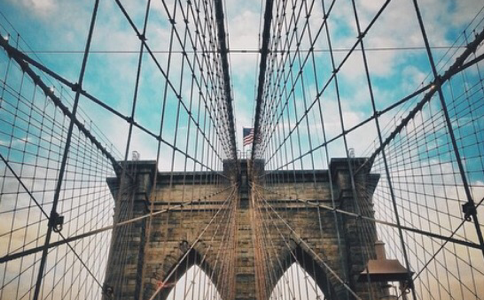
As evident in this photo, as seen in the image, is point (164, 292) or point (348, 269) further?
point (164, 292)

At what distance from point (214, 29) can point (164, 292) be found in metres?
10.3

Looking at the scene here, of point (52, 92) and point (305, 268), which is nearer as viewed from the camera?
point (52, 92)

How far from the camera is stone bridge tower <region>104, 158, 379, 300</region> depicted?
39.5 ft

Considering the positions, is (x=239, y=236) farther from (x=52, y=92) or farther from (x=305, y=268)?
(x=52, y=92)

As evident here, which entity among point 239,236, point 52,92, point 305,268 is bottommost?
point 305,268

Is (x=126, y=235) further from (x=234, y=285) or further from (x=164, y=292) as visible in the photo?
(x=234, y=285)

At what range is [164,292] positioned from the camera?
1385cm

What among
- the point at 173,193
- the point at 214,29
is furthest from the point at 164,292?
the point at 214,29

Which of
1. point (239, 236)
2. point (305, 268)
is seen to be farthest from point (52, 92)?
point (305, 268)

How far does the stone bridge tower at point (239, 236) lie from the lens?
12047 mm

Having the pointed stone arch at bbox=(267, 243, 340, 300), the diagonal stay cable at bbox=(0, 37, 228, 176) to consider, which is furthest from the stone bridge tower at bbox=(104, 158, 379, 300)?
the diagonal stay cable at bbox=(0, 37, 228, 176)

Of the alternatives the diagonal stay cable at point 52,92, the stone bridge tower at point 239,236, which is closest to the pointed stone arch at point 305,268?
the stone bridge tower at point 239,236

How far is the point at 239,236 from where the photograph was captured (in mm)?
13602

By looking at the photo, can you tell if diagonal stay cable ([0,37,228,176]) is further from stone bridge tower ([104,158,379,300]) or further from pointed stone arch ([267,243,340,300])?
pointed stone arch ([267,243,340,300])
